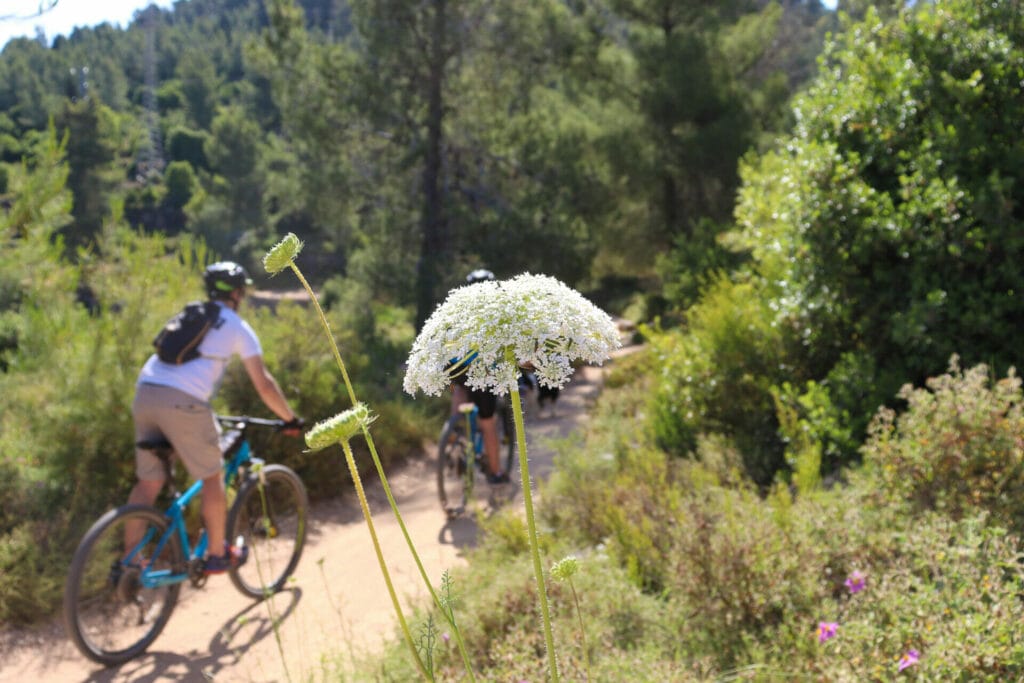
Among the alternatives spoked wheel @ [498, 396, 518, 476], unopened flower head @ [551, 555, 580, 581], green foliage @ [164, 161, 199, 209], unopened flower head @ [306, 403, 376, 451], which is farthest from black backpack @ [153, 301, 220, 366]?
green foliage @ [164, 161, 199, 209]

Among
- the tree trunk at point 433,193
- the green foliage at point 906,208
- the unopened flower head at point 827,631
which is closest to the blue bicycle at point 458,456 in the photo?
the green foliage at point 906,208

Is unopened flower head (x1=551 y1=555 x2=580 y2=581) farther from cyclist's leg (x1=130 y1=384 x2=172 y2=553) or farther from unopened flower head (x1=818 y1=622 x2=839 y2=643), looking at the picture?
cyclist's leg (x1=130 y1=384 x2=172 y2=553)

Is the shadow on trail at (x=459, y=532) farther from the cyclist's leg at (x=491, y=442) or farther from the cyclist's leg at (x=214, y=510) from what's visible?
the cyclist's leg at (x=214, y=510)

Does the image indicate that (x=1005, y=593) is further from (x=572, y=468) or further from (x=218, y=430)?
(x=218, y=430)

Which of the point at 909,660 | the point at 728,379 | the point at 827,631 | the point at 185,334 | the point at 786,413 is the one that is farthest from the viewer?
the point at 728,379

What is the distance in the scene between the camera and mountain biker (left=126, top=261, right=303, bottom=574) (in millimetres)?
4148

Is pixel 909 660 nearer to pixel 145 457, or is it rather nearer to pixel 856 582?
pixel 856 582

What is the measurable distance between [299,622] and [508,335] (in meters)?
3.55

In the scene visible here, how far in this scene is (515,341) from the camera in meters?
1.49

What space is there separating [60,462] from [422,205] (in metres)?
9.59

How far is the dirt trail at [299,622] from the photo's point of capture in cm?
391

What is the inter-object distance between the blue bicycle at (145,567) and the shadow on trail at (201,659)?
0.25 feet

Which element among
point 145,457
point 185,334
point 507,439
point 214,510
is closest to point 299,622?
point 214,510

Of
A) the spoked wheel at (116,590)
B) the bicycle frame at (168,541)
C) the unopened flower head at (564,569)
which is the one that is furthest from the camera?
the bicycle frame at (168,541)
